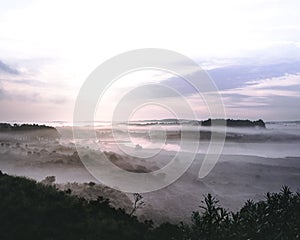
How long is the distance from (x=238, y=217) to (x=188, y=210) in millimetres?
3648

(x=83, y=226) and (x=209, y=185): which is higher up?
(x=209, y=185)

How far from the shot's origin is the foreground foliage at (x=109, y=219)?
15.8 m

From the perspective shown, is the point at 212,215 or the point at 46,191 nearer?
the point at 212,215

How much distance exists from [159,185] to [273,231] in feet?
25.0

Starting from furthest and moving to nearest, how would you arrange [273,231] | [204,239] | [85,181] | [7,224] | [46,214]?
[85,181] < [46,214] < [7,224] < [273,231] < [204,239]

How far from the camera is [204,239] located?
1501 cm

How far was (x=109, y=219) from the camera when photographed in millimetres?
20609

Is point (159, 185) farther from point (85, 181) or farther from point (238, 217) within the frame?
point (238, 217)

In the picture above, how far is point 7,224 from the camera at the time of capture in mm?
19172

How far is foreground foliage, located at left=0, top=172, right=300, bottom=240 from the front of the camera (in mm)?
15820

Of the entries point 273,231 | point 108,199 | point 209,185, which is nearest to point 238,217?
point 273,231

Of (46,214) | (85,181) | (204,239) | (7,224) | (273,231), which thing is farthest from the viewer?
(85,181)

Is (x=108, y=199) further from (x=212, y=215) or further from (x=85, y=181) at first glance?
Answer: (x=212, y=215)

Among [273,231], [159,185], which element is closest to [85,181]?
[159,185]
